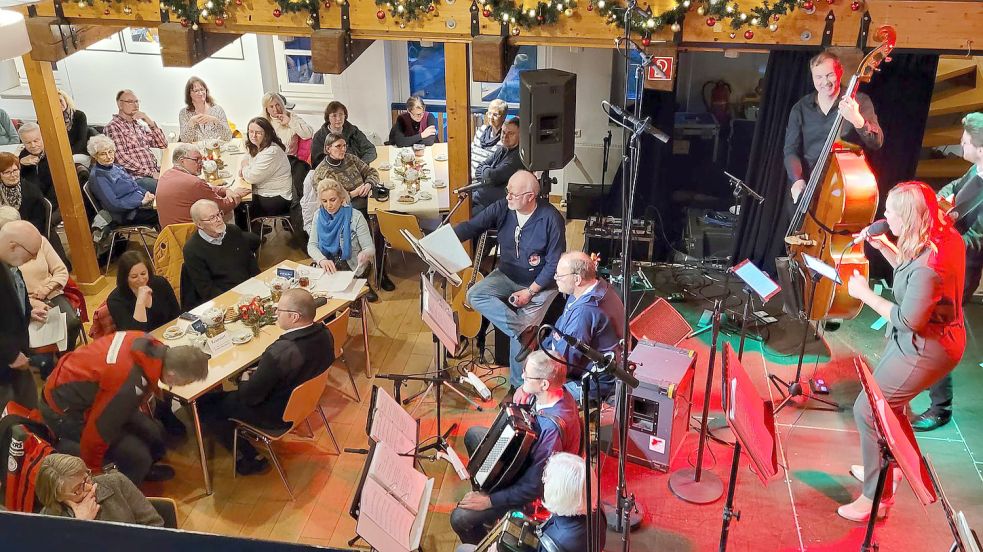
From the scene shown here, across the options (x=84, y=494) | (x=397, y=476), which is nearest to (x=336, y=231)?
(x=397, y=476)

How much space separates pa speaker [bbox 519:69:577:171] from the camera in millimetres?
5066

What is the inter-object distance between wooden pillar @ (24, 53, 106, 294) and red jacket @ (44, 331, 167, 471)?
2899 millimetres

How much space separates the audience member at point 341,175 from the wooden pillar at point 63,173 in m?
1.82

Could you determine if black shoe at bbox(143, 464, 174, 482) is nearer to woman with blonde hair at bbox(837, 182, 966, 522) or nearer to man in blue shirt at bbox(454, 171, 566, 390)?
man in blue shirt at bbox(454, 171, 566, 390)

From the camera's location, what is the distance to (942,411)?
4.79 meters

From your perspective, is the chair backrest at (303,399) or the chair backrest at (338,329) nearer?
the chair backrest at (303,399)

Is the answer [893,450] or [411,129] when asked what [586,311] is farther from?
[411,129]

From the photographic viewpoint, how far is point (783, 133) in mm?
6109

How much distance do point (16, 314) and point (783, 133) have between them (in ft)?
17.5

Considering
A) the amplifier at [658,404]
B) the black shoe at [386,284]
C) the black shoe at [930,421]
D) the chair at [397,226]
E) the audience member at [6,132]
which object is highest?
the audience member at [6,132]

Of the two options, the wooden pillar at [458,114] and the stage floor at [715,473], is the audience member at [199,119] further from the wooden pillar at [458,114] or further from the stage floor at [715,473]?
the stage floor at [715,473]

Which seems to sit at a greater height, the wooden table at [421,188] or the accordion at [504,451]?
the wooden table at [421,188]

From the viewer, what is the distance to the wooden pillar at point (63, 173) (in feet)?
19.6

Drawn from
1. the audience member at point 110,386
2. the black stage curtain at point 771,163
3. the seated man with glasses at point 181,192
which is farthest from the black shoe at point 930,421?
the seated man with glasses at point 181,192
